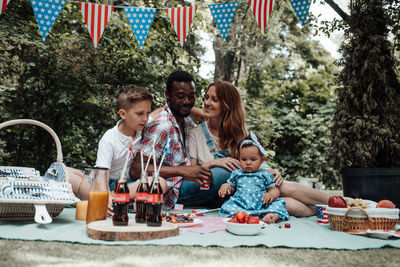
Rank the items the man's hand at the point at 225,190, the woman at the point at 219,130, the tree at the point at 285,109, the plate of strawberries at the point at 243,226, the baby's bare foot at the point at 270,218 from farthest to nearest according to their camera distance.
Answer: the tree at the point at 285,109
the woman at the point at 219,130
the man's hand at the point at 225,190
the baby's bare foot at the point at 270,218
the plate of strawberries at the point at 243,226

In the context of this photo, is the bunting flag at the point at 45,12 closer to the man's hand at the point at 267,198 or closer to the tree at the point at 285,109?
the man's hand at the point at 267,198

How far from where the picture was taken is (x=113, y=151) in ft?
10.4

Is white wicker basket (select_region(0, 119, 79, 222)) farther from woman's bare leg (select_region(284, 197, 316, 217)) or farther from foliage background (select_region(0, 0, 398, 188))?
foliage background (select_region(0, 0, 398, 188))

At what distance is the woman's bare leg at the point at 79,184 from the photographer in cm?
Result: 309

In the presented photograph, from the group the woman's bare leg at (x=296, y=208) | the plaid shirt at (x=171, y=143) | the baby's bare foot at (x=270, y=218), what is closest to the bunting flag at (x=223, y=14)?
the plaid shirt at (x=171, y=143)

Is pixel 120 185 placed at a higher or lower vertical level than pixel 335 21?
lower

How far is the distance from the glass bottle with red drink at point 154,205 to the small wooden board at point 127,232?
44 mm

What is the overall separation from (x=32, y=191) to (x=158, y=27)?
3.23 metres

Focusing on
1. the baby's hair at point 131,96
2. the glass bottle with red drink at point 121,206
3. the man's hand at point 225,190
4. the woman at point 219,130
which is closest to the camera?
the glass bottle with red drink at point 121,206

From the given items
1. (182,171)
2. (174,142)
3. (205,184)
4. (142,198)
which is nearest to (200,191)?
(205,184)

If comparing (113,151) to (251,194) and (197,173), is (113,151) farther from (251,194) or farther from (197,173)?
(251,194)

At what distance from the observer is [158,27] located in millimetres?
5070

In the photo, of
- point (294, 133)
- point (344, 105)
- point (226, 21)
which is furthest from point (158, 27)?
point (294, 133)

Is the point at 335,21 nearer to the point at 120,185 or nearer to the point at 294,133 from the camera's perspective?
the point at 294,133
